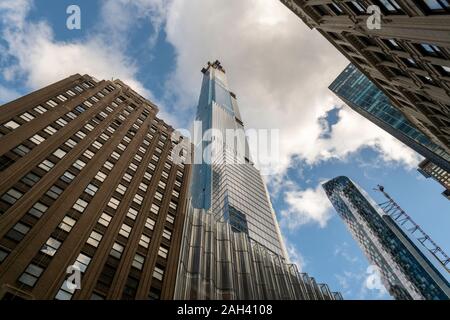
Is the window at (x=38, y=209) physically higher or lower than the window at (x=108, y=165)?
lower

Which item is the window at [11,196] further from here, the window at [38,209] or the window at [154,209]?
the window at [154,209]

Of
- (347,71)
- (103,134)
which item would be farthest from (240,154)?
(103,134)

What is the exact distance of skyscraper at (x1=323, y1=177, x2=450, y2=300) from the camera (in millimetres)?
142250

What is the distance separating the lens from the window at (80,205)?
3165cm

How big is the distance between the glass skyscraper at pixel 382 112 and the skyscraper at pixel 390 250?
83.2 meters

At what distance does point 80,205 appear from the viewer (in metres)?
32.3

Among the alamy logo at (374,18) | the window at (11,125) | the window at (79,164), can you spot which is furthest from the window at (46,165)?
the alamy logo at (374,18)

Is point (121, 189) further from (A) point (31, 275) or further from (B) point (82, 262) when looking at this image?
(A) point (31, 275)

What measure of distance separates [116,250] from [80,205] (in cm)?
631

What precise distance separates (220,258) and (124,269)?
12.0 m

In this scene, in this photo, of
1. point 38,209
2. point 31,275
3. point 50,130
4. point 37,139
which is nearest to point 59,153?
point 37,139

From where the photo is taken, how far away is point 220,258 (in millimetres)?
36688

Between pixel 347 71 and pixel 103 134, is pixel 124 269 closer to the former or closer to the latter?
pixel 103 134

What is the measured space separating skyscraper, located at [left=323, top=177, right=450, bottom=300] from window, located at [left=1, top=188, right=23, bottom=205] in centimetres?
16234
